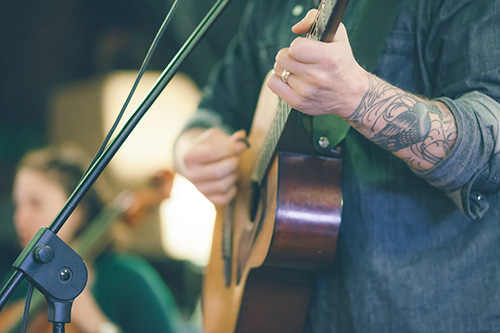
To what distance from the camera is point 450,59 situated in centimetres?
79

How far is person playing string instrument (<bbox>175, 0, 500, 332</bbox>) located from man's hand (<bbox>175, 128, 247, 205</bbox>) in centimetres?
29

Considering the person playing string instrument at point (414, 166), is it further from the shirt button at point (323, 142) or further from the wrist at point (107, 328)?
the wrist at point (107, 328)

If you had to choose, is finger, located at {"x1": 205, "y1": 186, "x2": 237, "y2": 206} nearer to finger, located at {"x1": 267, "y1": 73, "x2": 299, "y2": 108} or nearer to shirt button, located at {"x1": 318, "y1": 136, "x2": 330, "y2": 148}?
shirt button, located at {"x1": 318, "y1": 136, "x2": 330, "y2": 148}

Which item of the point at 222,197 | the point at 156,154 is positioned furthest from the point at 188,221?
the point at 222,197

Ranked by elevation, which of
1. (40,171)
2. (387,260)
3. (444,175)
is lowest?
(40,171)

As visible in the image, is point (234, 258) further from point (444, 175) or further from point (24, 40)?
point (24, 40)

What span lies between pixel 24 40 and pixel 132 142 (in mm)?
→ 1199

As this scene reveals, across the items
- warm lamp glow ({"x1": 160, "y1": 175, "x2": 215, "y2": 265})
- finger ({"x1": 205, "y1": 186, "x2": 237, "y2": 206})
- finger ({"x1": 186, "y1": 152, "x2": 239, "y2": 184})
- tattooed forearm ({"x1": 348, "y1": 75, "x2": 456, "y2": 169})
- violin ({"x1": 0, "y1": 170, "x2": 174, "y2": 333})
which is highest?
tattooed forearm ({"x1": 348, "y1": 75, "x2": 456, "y2": 169})

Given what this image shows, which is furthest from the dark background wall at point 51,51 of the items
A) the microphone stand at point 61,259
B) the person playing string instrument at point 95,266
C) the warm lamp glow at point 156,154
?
the microphone stand at point 61,259

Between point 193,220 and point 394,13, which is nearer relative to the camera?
point 394,13

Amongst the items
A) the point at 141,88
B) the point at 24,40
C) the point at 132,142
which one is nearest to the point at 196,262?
the point at 132,142

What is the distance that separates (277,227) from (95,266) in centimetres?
150

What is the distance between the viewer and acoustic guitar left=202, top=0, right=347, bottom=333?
0.82 meters

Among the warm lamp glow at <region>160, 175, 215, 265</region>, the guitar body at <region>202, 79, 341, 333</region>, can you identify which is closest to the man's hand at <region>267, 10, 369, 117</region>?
the guitar body at <region>202, 79, 341, 333</region>
